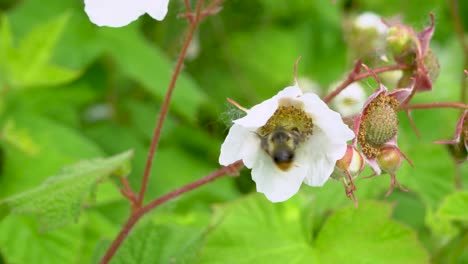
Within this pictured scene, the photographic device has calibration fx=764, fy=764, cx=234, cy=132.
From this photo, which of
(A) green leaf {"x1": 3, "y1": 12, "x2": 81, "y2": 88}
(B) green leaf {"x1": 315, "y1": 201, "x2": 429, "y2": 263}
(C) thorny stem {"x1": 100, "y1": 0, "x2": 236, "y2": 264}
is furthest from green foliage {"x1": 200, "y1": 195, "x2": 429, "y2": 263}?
(A) green leaf {"x1": 3, "y1": 12, "x2": 81, "y2": 88}

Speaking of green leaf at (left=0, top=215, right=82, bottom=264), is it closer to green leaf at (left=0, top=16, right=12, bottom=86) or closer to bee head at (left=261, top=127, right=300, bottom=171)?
green leaf at (left=0, top=16, right=12, bottom=86)

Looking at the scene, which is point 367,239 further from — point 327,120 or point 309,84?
point 309,84

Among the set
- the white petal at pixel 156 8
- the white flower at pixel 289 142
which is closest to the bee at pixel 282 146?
the white flower at pixel 289 142

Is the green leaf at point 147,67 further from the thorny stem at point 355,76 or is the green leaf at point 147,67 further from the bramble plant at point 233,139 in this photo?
the thorny stem at point 355,76

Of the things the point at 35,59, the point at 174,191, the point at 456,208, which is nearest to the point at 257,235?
the point at 174,191

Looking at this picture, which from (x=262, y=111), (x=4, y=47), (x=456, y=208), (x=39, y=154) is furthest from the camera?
(x=4, y=47)

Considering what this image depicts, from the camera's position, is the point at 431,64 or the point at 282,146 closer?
the point at 282,146

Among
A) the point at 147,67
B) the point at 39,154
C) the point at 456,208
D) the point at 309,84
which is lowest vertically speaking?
the point at 456,208

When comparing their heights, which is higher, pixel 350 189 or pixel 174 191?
pixel 174 191

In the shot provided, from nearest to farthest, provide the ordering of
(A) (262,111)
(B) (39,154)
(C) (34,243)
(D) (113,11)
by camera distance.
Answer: (A) (262,111)
(D) (113,11)
(C) (34,243)
(B) (39,154)
